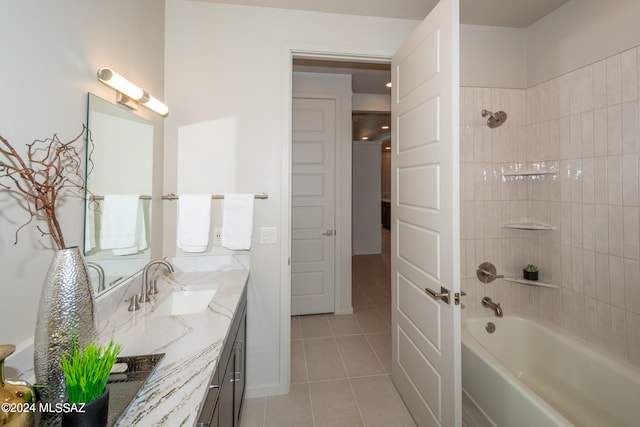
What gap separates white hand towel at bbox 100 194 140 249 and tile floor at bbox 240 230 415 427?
4.28 feet

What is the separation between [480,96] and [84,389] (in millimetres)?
2565

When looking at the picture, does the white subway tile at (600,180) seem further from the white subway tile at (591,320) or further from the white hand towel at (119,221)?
the white hand towel at (119,221)

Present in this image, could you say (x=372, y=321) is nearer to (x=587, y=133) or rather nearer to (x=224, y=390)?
(x=224, y=390)

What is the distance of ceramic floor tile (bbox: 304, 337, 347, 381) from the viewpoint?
2.19 m

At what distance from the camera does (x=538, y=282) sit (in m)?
1.99

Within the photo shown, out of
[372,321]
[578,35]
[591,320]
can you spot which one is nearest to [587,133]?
[578,35]

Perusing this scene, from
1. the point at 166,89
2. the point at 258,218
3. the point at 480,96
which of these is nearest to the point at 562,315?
the point at 480,96

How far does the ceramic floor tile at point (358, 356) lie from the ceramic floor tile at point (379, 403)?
87mm

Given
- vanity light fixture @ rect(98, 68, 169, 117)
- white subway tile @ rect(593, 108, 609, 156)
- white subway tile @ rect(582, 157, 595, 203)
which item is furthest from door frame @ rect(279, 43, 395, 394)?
white subway tile @ rect(582, 157, 595, 203)

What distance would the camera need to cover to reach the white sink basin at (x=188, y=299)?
4.81 ft

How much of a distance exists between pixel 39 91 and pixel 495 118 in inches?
97.1

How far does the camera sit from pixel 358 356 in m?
2.44

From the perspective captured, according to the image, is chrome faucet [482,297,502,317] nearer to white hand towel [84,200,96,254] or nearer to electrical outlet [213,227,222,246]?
electrical outlet [213,227,222,246]

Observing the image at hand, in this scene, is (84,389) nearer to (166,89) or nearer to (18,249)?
(18,249)
